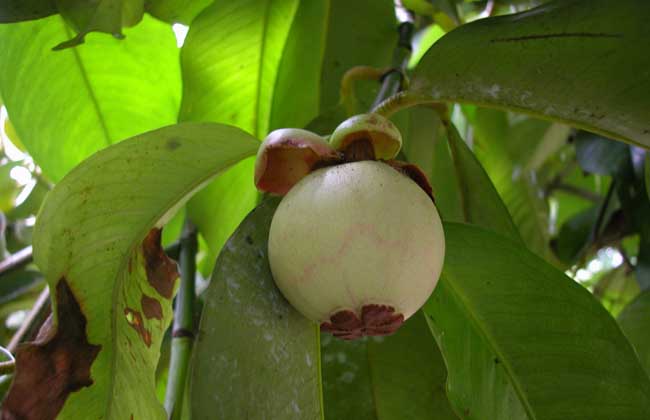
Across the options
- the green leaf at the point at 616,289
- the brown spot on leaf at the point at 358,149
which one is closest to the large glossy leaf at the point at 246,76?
the brown spot on leaf at the point at 358,149

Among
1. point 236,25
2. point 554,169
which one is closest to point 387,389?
point 236,25

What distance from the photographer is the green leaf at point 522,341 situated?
72 cm

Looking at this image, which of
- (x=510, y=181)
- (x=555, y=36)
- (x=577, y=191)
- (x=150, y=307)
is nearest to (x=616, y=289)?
(x=577, y=191)

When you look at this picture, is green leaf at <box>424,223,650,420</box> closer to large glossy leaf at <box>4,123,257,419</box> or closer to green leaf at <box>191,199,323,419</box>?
green leaf at <box>191,199,323,419</box>

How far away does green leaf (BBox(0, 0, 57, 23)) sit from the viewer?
30.5 inches

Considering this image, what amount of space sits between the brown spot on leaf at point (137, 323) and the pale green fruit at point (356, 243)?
0.15 meters

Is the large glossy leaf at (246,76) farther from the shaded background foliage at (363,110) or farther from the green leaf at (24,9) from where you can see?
the green leaf at (24,9)

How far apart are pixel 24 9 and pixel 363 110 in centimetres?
39

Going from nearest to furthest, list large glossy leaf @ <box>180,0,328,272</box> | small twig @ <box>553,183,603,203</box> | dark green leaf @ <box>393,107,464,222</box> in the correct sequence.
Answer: large glossy leaf @ <box>180,0,328,272</box>, dark green leaf @ <box>393,107,464,222</box>, small twig @ <box>553,183,603,203</box>

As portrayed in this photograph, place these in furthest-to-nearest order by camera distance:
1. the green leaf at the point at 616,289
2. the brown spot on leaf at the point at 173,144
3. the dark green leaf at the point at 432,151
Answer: the green leaf at the point at 616,289, the dark green leaf at the point at 432,151, the brown spot on leaf at the point at 173,144

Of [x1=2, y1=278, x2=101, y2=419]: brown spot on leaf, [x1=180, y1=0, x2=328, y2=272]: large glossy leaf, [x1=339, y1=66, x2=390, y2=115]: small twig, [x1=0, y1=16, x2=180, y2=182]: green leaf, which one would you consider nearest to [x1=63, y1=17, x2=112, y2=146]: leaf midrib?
[x1=0, y1=16, x2=180, y2=182]: green leaf

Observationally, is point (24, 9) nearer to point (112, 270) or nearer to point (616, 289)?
point (112, 270)

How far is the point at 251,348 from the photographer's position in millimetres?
640

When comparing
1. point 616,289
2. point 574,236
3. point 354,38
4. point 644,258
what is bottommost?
point 616,289
